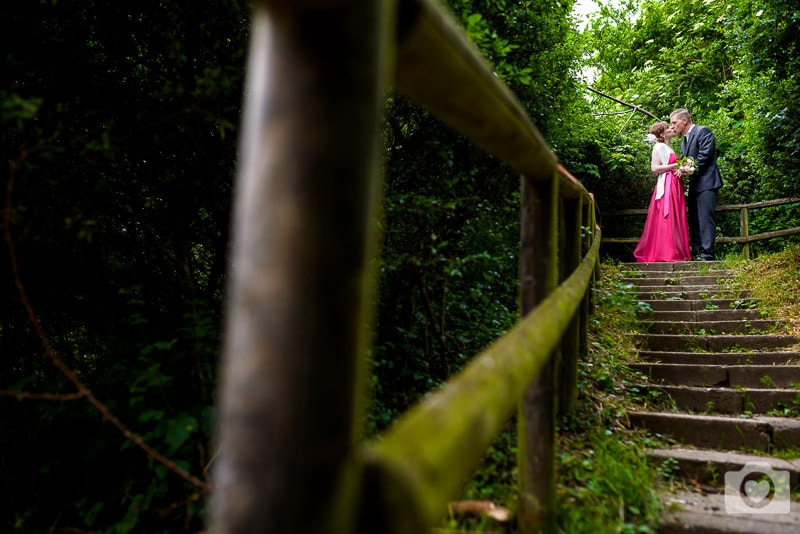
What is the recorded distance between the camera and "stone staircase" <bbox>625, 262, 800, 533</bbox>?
7.02 ft

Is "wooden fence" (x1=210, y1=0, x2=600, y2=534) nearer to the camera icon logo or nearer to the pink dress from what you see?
the camera icon logo

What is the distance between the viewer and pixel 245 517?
1.61 ft

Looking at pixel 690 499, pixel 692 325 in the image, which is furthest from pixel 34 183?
pixel 692 325

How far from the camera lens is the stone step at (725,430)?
2719 mm

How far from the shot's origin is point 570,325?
2742 millimetres

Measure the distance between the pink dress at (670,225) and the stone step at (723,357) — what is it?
179 inches

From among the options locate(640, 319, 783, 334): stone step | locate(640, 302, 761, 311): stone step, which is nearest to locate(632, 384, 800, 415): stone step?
locate(640, 319, 783, 334): stone step

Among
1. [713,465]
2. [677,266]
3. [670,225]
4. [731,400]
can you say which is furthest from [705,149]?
[713,465]

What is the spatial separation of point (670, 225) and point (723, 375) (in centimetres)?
505

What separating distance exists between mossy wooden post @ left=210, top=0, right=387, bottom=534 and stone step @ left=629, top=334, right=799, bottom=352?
14.2 ft

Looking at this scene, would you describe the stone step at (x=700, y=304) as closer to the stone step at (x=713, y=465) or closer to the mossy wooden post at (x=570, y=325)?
the mossy wooden post at (x=570, y=325)

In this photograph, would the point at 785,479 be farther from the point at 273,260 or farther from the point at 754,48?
the point at 754,48

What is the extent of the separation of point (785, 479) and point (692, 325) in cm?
255

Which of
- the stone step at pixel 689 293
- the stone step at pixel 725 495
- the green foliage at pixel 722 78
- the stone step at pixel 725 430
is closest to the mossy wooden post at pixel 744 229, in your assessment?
the green foliage at pixel 722 78
